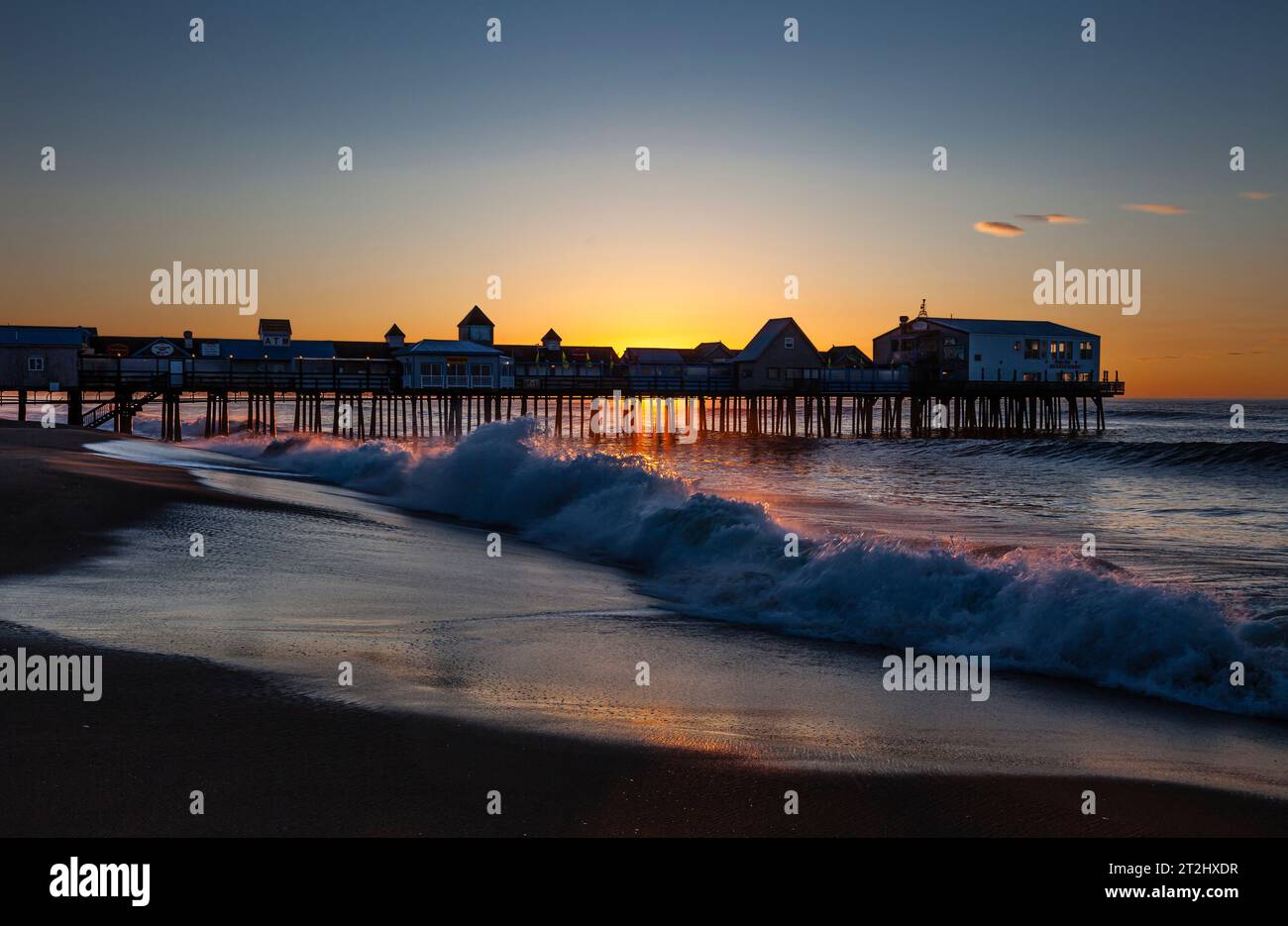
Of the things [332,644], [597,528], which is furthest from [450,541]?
[332,644]

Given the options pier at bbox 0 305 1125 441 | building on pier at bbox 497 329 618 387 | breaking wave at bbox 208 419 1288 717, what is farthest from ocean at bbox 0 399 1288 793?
building on pier at bbox 497 329 618 387

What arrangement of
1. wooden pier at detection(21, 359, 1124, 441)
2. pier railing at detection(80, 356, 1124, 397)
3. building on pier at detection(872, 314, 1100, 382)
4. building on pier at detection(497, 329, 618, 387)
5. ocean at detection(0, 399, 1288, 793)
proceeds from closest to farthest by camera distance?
1. ocean at detection(0, 399, 1288, 793)
2. wooden pier at detection(21, 359, 1124, 441)
3. pier railing at detection(80, 356, 1124, 397)
4. building on pier at detection(872, 314, 1100, 382)
5. building on pier at detection(497, 329, 618, 387)

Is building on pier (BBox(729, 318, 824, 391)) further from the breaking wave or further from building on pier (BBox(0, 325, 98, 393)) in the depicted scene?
the breaking wave

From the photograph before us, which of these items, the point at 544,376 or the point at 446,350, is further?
the point at 446,350

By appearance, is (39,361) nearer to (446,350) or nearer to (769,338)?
(446,350)

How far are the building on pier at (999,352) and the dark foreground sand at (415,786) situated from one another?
6754 centimetres

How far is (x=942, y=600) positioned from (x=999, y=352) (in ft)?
212

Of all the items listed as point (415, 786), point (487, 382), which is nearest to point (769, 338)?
point (487, 382)

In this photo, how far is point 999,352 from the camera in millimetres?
69312

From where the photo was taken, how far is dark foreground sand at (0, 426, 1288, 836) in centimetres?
419

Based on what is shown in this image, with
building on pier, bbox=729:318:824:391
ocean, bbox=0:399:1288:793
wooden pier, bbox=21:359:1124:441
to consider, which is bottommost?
ocean, bbox=0:399:1288:793

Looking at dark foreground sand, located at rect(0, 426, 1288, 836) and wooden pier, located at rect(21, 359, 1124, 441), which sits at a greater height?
wooden pier, located at rect(21, 359, 1124, 441)

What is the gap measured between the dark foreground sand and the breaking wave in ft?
9.36
